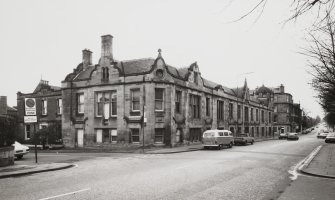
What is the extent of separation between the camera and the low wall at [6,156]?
16094mm

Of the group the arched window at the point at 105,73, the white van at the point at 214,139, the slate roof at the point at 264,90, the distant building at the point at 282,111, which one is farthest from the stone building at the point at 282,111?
the arched window at the point at 105,73

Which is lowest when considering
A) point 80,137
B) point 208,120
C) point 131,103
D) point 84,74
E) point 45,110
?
point 80,137

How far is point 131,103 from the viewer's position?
102 ft

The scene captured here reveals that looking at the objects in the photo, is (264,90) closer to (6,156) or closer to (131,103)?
(131,103)

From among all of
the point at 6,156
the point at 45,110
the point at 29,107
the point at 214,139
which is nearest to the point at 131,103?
the point at 214,139

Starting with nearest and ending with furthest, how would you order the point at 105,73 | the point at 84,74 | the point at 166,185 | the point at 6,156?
1. the point at 166,185
2. the point at 6,156
3. the point at 105,73
4. the point at 84,74

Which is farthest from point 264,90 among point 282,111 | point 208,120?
point 208,120

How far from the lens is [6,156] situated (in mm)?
16359

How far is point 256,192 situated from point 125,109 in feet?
76.1

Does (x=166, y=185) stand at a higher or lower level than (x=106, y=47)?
lower

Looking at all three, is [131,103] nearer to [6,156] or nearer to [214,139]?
[214,139]

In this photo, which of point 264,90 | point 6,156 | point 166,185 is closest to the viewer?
point 166,185

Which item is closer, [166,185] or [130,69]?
[166,185]

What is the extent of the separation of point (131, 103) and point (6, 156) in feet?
52.1
